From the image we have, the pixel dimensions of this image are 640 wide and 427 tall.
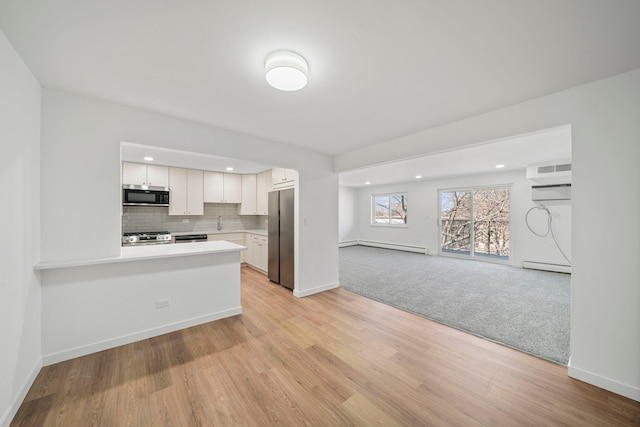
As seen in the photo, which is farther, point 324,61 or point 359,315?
point 359,315

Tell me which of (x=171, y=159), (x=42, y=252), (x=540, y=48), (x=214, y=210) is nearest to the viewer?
(x=540, y=48)

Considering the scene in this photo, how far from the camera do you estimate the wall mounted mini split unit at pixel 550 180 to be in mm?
4758

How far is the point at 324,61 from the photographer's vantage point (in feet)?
5.43

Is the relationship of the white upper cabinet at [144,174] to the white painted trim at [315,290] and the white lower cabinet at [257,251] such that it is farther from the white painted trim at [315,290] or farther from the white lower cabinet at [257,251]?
the white painted trim at [315,290]

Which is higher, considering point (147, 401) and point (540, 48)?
point (540, 48)

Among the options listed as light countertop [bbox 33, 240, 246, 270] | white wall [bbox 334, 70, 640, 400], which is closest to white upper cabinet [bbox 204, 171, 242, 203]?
light countertop [bbox 33, 240, 246, 270]

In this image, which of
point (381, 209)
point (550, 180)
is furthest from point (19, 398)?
point (381, 209)

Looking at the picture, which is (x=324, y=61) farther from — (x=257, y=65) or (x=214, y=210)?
(x=214, y=210)

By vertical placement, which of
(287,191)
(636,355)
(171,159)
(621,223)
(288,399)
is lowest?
(288,399)

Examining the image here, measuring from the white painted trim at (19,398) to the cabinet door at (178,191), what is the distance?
3.53m

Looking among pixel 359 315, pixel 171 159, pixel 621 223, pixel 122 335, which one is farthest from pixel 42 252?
pixel 621 223

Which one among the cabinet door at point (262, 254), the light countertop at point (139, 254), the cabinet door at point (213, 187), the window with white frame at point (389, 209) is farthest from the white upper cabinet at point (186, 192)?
the window with white frame at point (389, 209)

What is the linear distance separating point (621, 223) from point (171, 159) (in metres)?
5.77

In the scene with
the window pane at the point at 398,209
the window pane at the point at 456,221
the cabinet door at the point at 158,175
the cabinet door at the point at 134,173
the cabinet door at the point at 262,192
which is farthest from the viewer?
the window pane at the point at 398,209
